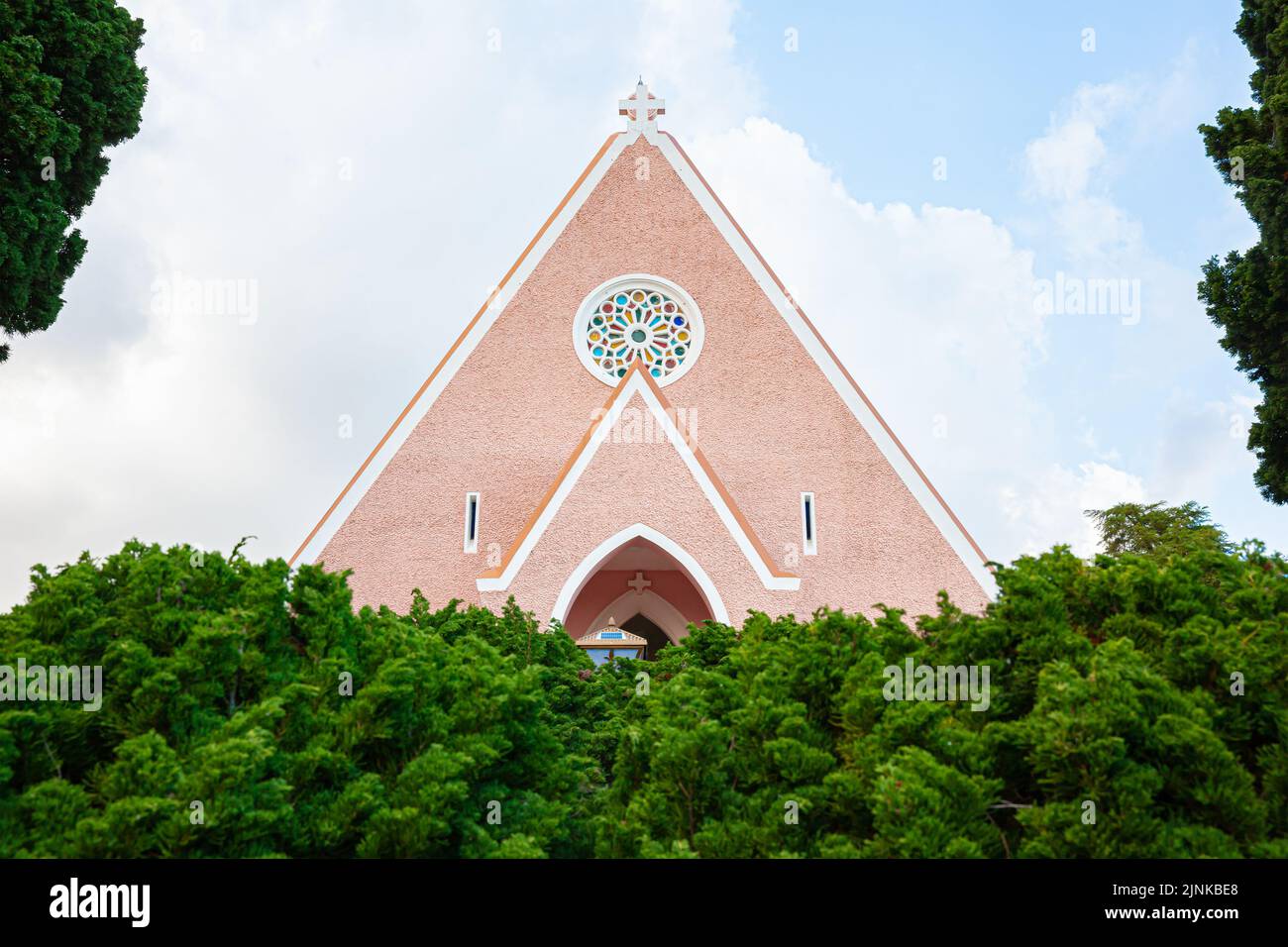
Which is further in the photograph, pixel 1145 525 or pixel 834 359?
pixel 1145 525

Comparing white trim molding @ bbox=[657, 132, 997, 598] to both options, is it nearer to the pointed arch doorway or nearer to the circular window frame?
the circular window frame

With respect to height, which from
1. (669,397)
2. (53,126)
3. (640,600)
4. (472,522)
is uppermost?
(53,126)

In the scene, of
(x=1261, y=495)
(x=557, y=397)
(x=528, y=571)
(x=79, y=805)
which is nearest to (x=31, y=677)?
(x=79, y=805)

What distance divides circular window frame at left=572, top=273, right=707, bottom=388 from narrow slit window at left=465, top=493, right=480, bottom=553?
2.79m

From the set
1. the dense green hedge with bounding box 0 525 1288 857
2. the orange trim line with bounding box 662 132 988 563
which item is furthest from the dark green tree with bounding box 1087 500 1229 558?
the dense green hedge with bounding box 0 525 1288 857

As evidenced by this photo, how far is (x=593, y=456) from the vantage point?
12680 mm

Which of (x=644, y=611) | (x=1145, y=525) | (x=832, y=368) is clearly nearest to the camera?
(x=832, y=368)

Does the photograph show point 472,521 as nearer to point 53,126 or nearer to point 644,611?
point 644,611

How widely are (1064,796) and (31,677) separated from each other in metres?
4.25

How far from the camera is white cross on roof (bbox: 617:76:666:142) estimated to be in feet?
53.7

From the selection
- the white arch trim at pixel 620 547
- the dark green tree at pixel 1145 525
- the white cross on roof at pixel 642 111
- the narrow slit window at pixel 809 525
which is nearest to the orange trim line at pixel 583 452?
the white arch trim at pixel 620 547

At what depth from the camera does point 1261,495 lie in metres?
11.4

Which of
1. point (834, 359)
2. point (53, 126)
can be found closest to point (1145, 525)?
point (834, 359)

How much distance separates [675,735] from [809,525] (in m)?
10.3
